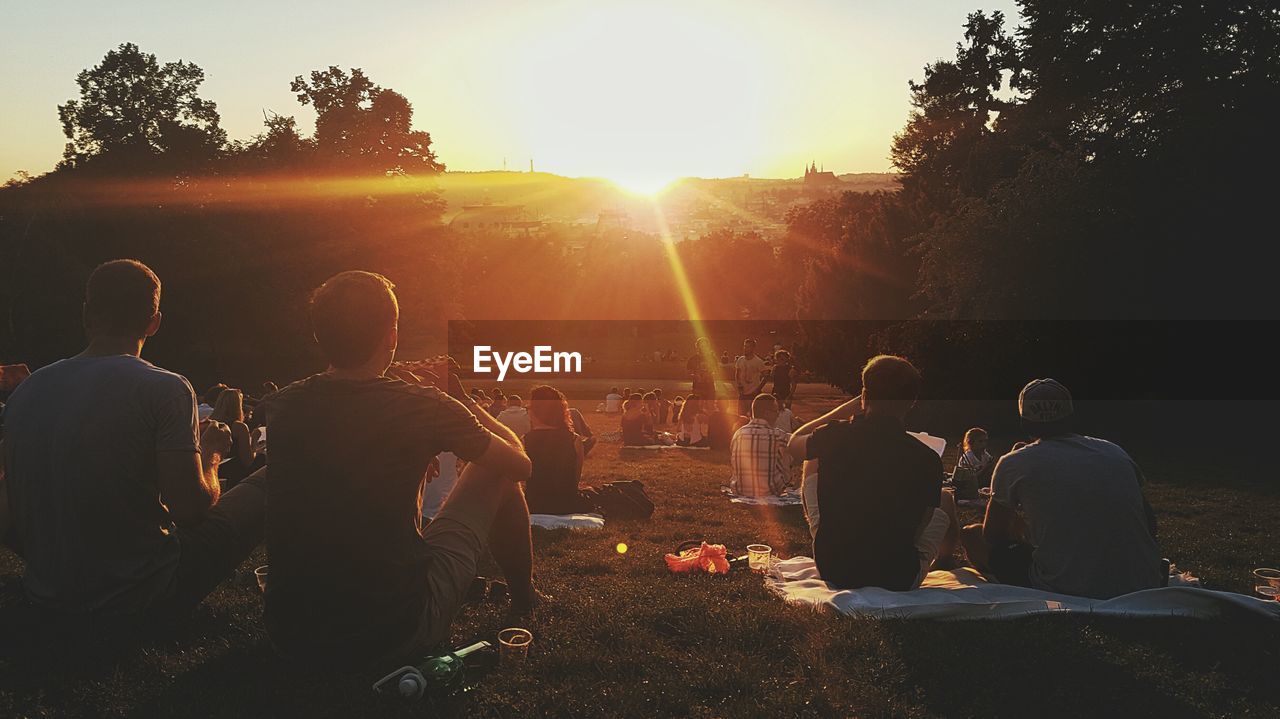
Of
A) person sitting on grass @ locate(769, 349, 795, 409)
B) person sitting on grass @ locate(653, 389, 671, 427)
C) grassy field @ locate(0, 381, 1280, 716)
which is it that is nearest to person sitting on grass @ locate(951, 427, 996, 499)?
grassy field @ locate(0, 381, 1280, 716)

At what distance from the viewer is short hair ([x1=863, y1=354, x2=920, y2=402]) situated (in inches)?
223

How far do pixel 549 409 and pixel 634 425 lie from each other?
10.9m

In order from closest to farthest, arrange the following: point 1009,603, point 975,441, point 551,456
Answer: point 1009,603 < point 551,456 < point 975,441

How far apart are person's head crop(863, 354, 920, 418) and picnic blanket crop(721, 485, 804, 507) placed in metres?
5.64

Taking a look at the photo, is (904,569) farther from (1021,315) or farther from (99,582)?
(1021,315)

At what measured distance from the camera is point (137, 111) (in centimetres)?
4838

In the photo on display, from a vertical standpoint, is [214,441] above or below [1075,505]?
above

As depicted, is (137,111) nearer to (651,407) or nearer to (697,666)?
(651,407)

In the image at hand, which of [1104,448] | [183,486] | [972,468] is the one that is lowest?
[972,468]

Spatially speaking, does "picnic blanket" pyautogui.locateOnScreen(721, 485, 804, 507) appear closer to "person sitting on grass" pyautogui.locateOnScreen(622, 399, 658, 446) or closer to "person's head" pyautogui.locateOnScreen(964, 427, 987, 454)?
"person's head" pyautogui.locateOnScreen(964, 427, 987, 454)

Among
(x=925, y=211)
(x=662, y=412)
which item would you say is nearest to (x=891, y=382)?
(x=662, y=412)

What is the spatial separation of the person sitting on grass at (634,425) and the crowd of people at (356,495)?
1413 centimetres

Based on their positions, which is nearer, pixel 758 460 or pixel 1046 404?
pixel 1046 404

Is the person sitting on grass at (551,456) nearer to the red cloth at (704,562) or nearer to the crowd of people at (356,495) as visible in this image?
the red cloth at (704,562)
